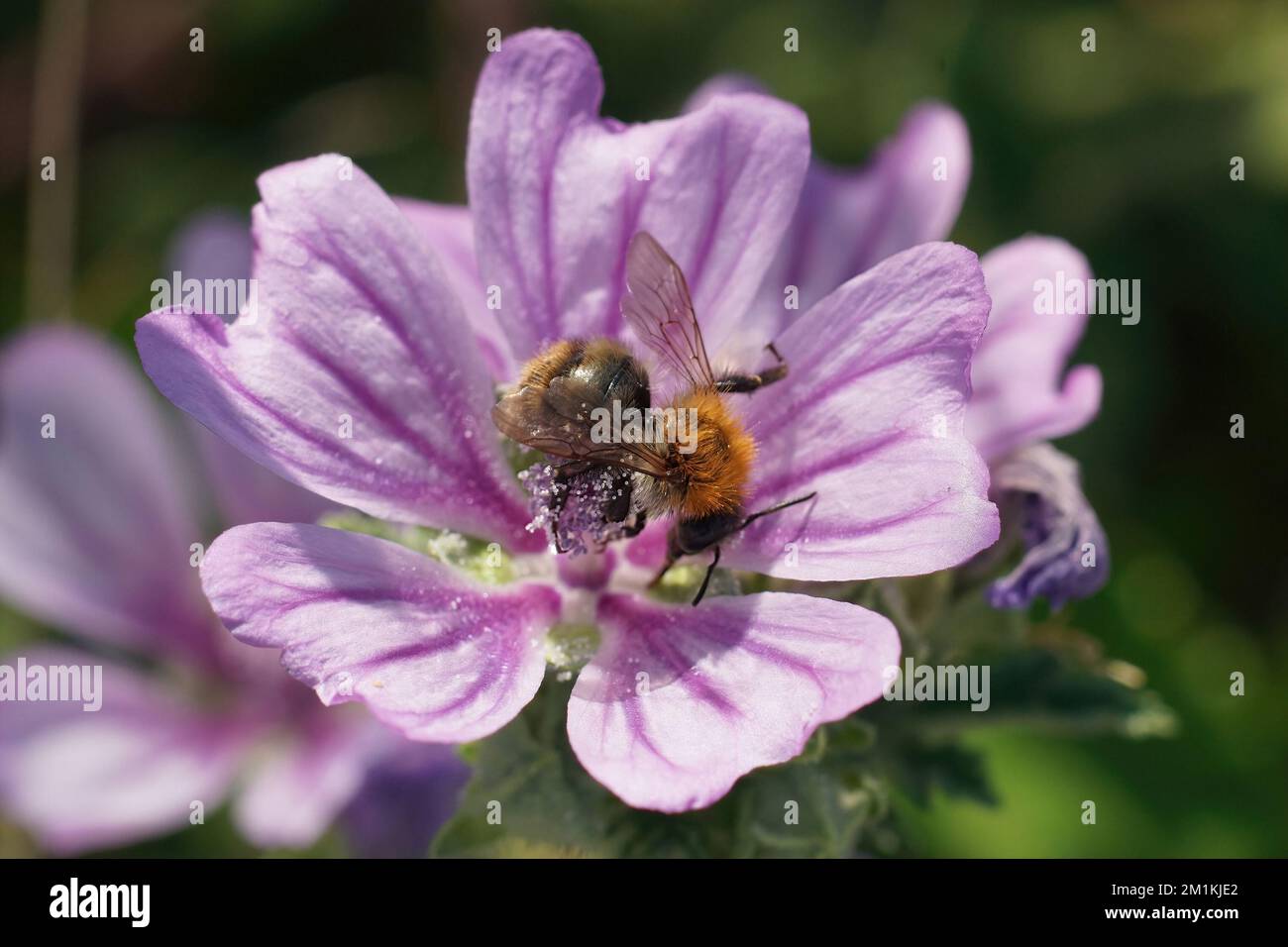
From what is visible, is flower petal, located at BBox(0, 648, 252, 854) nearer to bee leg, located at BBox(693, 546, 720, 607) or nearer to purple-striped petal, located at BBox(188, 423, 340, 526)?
purple-striped petal, located at BBox(188, 423, 340, 526)

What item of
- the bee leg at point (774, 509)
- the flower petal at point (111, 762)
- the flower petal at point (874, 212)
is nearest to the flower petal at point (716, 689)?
the bee leg at point (774, 509)

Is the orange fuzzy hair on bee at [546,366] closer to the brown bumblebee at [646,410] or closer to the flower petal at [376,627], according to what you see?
the brown bumblebee at [646,410]

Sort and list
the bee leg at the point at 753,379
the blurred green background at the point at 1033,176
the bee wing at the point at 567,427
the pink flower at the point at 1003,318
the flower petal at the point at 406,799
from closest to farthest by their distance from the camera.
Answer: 1. the bee wing at the point at 567,427
2. the bee leg at the point at 753,379
3. the pink flower at the point at 1003,318
4. the flower petal at the point at 406,799
5. the blurred green background at the point at 1033,176

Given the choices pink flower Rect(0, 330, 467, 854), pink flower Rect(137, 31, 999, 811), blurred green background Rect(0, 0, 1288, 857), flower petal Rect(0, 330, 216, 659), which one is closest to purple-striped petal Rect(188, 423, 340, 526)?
pink flower Rect(0, 330, 467, 854)
